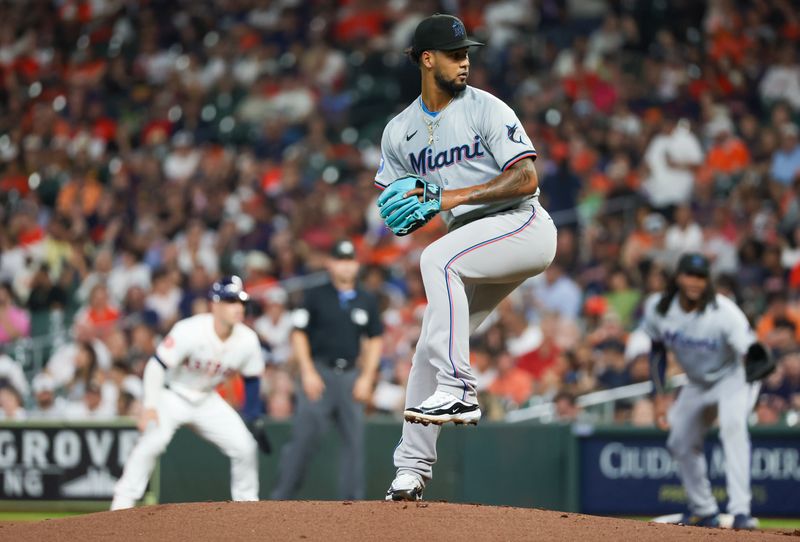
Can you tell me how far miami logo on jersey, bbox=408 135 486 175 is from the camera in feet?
19.0

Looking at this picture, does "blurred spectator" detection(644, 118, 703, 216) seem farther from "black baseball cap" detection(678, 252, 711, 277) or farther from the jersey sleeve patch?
the jersey sleeve patch

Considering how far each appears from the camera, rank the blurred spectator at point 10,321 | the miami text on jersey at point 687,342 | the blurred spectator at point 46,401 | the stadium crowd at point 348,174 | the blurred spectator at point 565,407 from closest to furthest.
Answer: the miami text on jersey at point 687,342 → the blurred spectator at point 565,407 → the blurred spectator at point 46,401 → the stadium crowd at point 348,174 → the blurred spectator at point 10,321

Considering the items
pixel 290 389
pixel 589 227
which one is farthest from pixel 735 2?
pixel 290 389

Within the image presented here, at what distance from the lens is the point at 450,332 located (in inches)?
225

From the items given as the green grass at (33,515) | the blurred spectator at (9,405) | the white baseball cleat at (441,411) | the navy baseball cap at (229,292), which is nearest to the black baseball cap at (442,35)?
the white baseball cleat at (441,411)

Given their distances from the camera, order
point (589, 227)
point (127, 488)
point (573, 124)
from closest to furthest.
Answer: point (127, 488), point (589, 227), point (573, 124)

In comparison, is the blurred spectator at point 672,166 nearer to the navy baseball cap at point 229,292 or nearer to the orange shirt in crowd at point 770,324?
the orange shirt in crowd at point 770,324

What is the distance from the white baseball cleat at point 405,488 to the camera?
599 centimetres

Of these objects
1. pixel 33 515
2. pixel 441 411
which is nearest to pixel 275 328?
pixel 33 515

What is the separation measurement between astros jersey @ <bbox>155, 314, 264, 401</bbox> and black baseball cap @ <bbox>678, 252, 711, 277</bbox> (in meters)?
3.21

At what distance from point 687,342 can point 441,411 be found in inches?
168

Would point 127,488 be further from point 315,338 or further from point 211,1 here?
point 211,1

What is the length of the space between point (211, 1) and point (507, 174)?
14672 millimetres

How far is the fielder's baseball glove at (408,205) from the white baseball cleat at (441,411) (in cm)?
77
